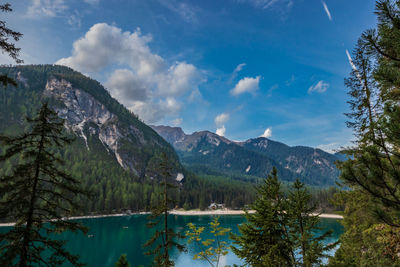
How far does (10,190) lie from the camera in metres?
7.18

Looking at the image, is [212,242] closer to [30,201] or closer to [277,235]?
[277,235]

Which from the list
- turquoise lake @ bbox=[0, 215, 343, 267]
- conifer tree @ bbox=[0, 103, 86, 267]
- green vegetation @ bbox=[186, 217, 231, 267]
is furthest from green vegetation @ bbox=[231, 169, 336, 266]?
turquoise lake @ bbox=[0, 215, 343, 267]

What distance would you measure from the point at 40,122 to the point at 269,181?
1008 cm

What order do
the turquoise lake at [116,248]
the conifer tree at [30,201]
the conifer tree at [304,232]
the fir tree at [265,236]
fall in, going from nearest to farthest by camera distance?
the conifer tree at [30,201] → the conifer tree at [304,232] → the fir tree at [265,236] → the turquoise lake at [116,248]

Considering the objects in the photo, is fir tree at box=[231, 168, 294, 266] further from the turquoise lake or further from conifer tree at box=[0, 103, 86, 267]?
the turquoise lake

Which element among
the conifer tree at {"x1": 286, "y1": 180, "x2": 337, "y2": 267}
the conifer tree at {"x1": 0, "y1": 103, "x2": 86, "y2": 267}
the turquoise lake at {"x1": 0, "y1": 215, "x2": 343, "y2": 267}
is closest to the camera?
the conifer tree at {"x1": 0, "y1": 103, "x2": 86, "y2": 267}

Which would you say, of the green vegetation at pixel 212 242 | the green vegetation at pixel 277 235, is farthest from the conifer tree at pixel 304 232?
the green vegetation at pixel 212 242

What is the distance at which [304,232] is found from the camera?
25.4ft

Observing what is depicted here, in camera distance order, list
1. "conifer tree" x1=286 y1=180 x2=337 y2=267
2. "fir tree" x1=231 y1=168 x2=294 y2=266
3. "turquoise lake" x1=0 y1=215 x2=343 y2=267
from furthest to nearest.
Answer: "turquoise lake" x1=0 y1=215 x2=343 y2=267 → "fir tree" x1=231 y1=168 x2=294 y2=266 → "conifer tree" x1=286 y1=180 x2=337 y2=267

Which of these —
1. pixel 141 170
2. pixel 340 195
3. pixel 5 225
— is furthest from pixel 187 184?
pixel 340 195

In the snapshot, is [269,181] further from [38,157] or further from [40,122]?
[40,122]

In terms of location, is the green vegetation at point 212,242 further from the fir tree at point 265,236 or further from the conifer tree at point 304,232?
the conifer tree at point 304,232

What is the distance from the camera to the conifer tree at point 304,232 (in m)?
7.45

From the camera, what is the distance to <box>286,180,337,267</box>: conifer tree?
7450 mm
